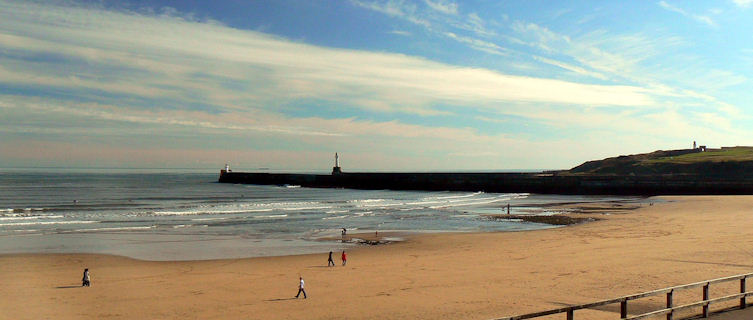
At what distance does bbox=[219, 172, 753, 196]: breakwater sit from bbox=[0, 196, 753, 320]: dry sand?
4576cm

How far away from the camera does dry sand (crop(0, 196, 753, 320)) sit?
15.3 metres

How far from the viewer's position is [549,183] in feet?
282

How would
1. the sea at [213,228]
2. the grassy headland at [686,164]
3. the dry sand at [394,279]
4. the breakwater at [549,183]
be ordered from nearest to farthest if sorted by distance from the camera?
the dry sand at [394,279] → the sea at [213,228] → the breakwater at [549,183] → the grassy headland at [686,164]

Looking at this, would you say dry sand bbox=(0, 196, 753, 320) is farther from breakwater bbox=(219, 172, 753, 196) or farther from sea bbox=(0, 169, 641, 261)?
breakwater bbox=(219, 172, 753, 196)

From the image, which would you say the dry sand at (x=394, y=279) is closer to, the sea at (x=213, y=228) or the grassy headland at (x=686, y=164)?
the sea at (x=213, y=228)

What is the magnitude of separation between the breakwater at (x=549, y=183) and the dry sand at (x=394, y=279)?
45.8 m

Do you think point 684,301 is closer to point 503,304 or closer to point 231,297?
point 503,304

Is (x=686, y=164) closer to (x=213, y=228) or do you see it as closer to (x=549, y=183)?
(x=549, y=183)

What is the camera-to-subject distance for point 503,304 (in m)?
15.2

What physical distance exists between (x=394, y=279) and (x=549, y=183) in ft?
235

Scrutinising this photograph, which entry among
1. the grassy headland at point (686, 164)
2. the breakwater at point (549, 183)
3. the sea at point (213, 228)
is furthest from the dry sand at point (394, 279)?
the grassy headland at point (686, 164)

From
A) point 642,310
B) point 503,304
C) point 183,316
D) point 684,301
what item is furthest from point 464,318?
point 183,316

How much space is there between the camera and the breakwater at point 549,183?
70500mm

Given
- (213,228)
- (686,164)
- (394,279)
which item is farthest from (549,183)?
(394,279)
